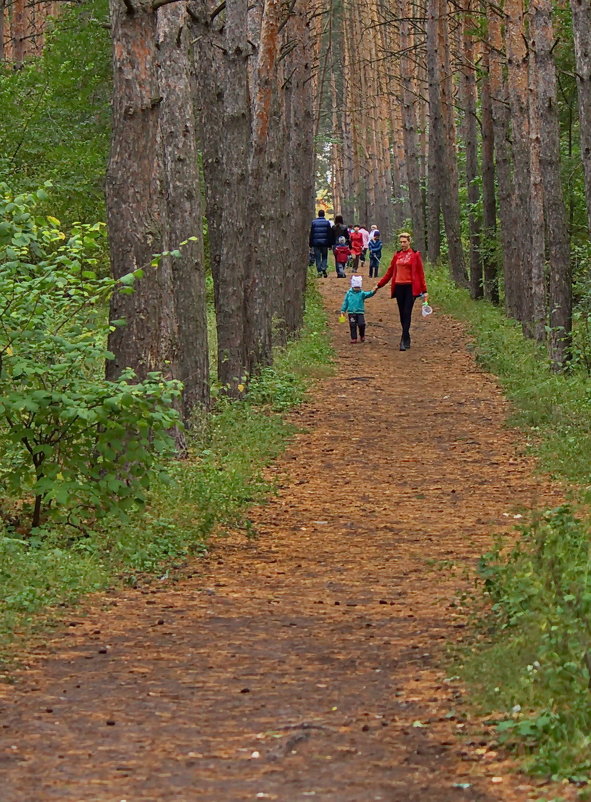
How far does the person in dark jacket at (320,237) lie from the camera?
120ft

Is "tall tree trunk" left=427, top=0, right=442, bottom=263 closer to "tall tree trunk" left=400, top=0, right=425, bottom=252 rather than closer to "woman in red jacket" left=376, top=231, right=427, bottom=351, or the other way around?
"tall tree trunk" left=400, top=0, right=425, bottom=252

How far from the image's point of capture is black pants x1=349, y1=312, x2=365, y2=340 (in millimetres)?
23236

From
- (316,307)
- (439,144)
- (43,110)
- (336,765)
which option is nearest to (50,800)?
(336,765)

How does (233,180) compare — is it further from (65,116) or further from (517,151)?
(65,116)

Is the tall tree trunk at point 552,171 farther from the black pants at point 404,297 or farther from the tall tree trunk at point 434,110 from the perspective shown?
the tall tree trunk at point 434,110

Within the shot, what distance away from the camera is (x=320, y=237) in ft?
122

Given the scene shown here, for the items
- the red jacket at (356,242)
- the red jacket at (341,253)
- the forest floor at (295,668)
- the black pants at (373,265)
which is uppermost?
the red jacket at (356,242)

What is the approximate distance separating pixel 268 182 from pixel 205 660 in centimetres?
1266

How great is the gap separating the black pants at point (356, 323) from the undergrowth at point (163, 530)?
8.53 m

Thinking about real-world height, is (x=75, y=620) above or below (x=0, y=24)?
below

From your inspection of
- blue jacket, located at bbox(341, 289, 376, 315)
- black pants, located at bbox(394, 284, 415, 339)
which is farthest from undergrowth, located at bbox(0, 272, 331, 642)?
blue jacket, located at bbox(341, 289, 376, 315)

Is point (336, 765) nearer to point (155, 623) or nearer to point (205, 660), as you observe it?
point (205, 660)

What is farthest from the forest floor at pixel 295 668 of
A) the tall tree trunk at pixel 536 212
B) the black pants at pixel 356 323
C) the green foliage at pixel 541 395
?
the black pants at pixel 356 323

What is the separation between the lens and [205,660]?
6215 millimetres
